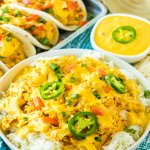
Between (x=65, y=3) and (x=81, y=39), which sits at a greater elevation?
(x=65, y=3)

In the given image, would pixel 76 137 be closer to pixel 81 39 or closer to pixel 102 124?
pixel 102 124

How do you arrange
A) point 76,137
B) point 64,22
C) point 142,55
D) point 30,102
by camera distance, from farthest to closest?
point 64,22
point 142,55
point 30,102
point 76,137

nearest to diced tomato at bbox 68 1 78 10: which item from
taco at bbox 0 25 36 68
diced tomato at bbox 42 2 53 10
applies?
diced tomato at bbox 42 2 53 10

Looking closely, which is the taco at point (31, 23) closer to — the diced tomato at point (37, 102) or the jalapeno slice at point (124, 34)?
the jalapeno slice at point (124, 34)

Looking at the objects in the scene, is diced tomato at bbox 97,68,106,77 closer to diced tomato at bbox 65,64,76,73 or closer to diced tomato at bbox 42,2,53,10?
diced tomato at bbox 65,64,76,73

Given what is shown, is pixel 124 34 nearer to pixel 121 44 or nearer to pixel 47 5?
pixel 121 44

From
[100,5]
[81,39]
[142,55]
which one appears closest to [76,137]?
[142,55]

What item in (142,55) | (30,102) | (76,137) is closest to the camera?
Result: (76,137)
